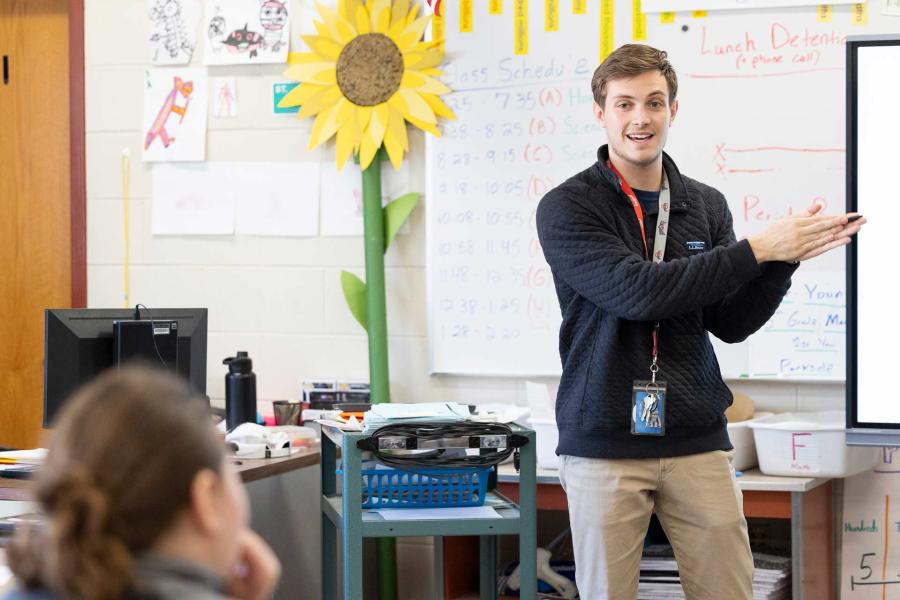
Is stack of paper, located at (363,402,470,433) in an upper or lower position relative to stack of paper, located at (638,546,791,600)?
upper

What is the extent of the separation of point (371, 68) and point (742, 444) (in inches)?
60.9

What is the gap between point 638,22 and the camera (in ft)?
10.7

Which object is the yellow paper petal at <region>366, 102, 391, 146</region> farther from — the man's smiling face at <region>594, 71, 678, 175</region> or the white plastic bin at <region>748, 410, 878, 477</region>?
the white plastic bin at <region>748, 410, 878, 477</region>

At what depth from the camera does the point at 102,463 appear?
2.74ft

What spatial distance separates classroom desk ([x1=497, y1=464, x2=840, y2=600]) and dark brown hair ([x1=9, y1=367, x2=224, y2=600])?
7.18ft

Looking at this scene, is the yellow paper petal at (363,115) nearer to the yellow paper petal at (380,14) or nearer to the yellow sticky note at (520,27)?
the yellow paper petal at (380,14)

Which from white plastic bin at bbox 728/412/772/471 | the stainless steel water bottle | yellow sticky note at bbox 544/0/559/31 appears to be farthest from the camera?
yellow sticky note at bbox 544/0/559/31

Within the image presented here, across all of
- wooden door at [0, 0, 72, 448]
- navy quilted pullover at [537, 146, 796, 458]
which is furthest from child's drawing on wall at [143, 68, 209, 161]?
navy quilted pullover at [537, 146, 796, 458]

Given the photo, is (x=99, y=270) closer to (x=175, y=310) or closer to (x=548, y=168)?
(x=175, y=310)

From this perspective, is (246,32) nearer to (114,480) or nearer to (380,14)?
(380,14)

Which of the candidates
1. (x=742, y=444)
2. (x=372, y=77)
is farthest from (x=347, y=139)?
(x=742, y=444)

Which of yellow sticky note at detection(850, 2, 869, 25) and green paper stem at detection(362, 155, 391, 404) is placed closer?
yellow sticky note at detection(850, 2, 869, 25)

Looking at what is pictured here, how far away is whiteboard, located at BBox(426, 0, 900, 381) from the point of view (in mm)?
3143

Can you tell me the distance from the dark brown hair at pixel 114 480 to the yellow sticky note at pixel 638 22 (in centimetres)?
264
